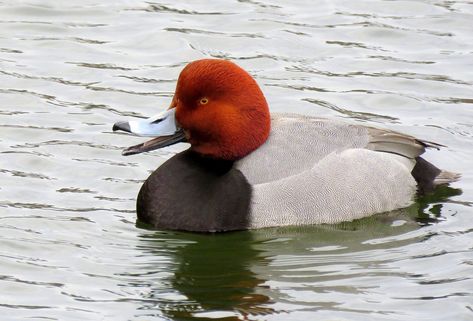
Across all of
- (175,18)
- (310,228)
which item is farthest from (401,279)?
(175,18)

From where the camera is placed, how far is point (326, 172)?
31.8ft

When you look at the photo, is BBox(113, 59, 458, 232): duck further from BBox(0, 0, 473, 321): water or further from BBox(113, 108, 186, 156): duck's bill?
BBox(0, 0, 473, 321): water

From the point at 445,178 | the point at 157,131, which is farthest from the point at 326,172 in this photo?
the point at 157,131

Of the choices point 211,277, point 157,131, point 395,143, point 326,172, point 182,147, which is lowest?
point 211,277

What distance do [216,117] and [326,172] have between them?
87 cm

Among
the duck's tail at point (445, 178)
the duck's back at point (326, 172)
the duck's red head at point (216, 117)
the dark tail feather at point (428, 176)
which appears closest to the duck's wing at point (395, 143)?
the duck's back at point (326, 172)

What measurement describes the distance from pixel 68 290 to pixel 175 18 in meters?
5.96

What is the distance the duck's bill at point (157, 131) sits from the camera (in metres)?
9.47

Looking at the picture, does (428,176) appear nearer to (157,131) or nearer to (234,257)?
(234,257)

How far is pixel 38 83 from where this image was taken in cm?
1218

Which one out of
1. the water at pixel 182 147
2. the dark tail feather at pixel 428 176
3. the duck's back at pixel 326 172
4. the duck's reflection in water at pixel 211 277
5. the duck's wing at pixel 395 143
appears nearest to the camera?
the duck's reflection in water at pixel 211 277

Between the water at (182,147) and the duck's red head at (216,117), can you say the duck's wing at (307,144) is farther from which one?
the water at (182,147)

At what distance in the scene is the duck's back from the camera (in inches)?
375

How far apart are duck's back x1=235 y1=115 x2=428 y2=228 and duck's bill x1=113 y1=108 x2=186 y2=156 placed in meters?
0.49
